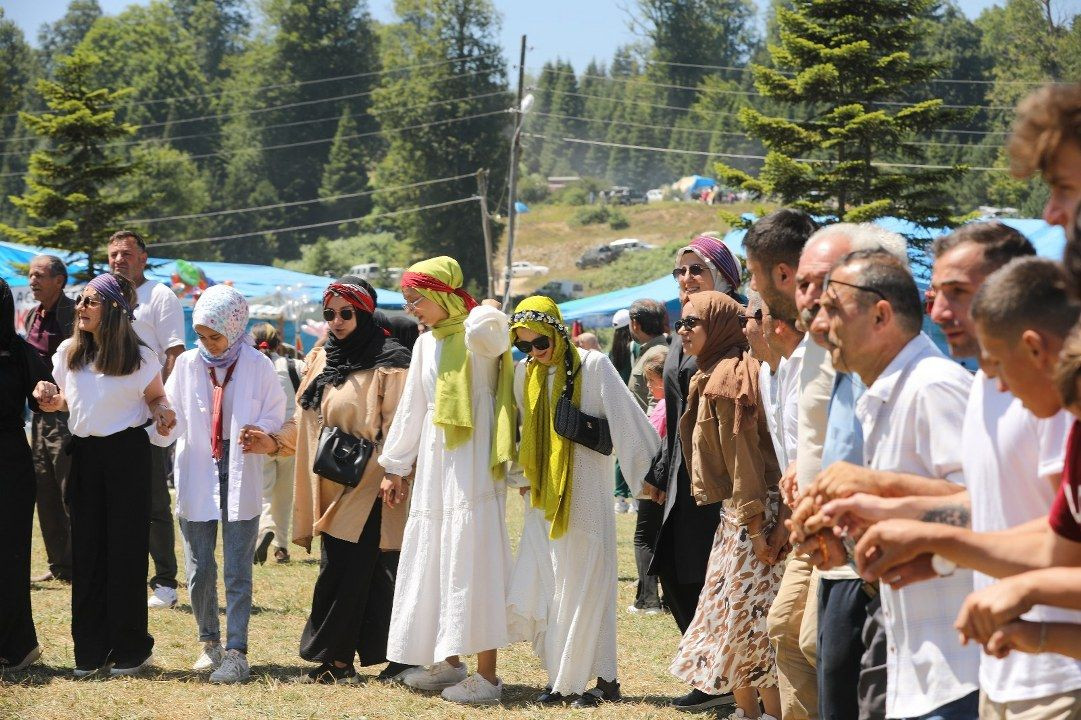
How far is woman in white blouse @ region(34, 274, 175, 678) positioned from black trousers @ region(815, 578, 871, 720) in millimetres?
4051

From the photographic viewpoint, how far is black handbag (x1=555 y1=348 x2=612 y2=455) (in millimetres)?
6277

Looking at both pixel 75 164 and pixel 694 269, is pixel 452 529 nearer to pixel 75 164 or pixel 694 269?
pixel 694 269

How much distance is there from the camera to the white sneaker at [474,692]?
251 inches

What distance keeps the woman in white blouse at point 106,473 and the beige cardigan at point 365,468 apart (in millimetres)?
749

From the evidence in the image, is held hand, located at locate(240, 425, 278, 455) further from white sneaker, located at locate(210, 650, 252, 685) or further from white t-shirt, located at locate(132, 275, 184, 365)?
white t-shirt, located at locate(132, 275, 184, 365)

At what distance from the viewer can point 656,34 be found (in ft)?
345

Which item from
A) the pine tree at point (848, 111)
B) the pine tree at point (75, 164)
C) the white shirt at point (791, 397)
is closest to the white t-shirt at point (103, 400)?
the white shirt at point (791, 397)

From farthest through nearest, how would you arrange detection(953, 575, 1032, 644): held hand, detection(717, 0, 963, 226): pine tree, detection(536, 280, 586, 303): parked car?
detection(536, 280, 586, 303): parked car
detection(717, 0, 963, 226): pine tree
detection(953, 575, 1032, 644): held hand

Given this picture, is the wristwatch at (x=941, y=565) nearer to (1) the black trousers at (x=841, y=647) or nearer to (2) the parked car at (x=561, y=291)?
(1) the black trousers at (x=841, y=647)

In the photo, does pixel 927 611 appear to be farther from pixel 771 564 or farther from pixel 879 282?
pixel 771 564

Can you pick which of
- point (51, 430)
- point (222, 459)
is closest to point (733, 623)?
point (222, 459)

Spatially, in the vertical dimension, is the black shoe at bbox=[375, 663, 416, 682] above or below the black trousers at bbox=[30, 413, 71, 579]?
below

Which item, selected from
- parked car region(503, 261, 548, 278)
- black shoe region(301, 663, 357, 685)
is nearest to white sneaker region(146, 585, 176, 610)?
black shoe region(301, 663, 357, 685)

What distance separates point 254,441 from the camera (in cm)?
670
